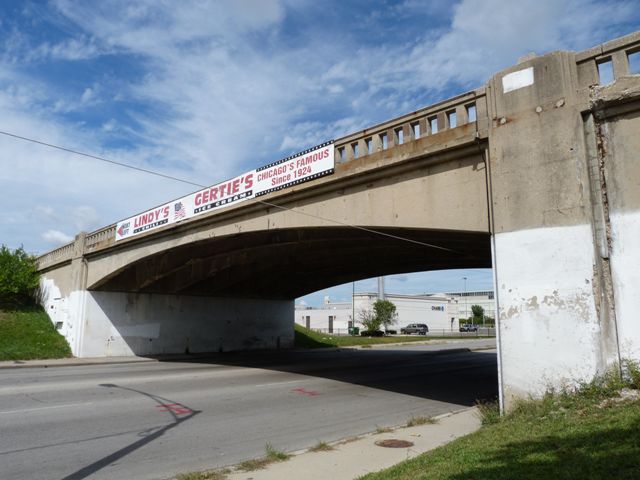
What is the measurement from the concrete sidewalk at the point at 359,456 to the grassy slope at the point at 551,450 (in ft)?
1.78

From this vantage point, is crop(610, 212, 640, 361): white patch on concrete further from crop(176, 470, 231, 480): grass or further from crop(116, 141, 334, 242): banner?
crop(116, 141, 334, 242): banner

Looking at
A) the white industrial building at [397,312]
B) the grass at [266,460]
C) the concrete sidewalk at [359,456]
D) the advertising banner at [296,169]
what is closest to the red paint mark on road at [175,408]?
the grass at [266,460]

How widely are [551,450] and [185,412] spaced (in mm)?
7211

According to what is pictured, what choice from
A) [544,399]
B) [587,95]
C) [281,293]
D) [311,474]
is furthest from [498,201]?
[281,293]

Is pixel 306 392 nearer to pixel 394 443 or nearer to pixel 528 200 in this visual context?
A: pixel 394 443

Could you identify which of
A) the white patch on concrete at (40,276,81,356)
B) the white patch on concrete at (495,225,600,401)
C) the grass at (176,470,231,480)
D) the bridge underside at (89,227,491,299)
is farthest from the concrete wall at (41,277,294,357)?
the white patch on concrete at (495,225,600,401)

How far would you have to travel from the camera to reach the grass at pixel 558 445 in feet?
15.2

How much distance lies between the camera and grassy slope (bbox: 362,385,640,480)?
4586 millimetres

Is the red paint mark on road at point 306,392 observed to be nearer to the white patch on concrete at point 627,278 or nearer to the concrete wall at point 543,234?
the concrete wall at point 543,234

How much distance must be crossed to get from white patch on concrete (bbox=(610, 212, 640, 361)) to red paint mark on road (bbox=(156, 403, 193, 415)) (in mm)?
8006

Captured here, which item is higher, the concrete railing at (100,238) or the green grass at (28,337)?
the concrete railing at (100,238)

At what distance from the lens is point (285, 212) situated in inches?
593

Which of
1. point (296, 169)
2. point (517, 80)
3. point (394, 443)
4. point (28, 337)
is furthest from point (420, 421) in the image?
point (28, 337)

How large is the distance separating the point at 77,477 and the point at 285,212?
9919 millimetres
